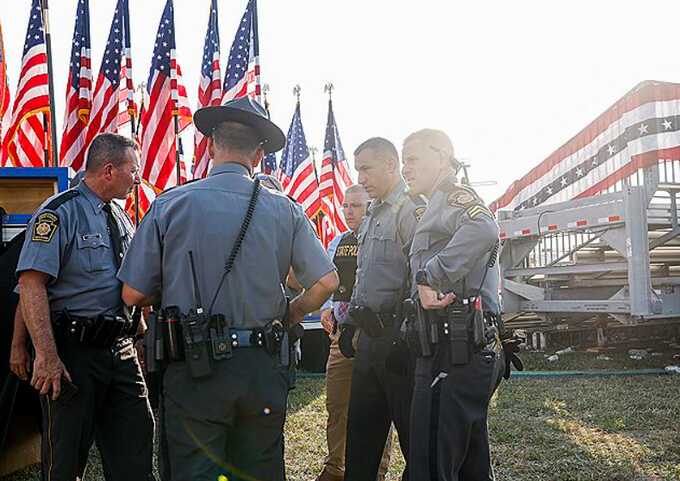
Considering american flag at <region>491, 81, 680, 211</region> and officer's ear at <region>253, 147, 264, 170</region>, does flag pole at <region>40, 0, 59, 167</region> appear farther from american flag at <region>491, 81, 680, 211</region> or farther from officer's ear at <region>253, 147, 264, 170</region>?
officer's ear at <region>253, 147, 264, 170</region>

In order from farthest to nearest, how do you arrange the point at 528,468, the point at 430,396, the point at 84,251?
the point at 528,468 → the point at 84,251 → the point at 430,396

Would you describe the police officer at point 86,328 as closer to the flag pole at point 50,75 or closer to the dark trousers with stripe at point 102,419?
the dark trousers with stripe at point 102,419

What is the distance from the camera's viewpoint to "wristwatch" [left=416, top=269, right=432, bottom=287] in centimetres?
320

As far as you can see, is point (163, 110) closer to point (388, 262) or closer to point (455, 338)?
point (388, 262)

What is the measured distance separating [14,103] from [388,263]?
23.9 ft

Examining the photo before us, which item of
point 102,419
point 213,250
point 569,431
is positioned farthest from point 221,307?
point 569,431

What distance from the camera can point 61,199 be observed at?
351 cm

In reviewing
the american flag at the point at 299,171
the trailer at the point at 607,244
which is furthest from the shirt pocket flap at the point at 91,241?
the american flag at the point at 299,171

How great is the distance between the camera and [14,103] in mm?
9352

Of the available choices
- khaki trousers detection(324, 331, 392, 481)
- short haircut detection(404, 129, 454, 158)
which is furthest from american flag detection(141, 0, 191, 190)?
short haircut detection(404, 129, 454, 158)

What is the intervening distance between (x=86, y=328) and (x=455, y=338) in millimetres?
1717

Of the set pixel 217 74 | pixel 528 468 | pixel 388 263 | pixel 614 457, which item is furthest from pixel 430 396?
pixel 217 74

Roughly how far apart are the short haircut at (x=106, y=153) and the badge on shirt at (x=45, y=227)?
0.36 m

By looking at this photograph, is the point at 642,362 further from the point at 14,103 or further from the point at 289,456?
the point at 14,103
